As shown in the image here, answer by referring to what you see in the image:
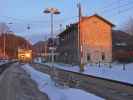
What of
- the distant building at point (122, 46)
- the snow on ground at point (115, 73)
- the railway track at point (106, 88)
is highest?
the distant building at point (122, 46)

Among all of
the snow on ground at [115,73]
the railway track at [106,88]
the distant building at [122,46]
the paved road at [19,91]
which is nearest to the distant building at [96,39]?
the distant building at [122,46]

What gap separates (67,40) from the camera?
4461 inches

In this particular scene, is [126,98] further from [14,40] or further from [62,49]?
[14,40]

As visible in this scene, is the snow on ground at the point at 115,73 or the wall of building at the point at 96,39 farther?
the wall of building at the point at 96,39

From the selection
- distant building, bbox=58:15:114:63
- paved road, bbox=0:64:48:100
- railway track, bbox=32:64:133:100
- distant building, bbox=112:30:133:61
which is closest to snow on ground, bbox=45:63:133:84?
railway track, bbox=32:64:133:100

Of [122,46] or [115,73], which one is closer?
[115,73]

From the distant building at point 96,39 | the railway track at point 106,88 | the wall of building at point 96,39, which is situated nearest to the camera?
the railway track at point 106,88

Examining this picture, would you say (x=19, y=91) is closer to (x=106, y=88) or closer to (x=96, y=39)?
(x=106, y=88)

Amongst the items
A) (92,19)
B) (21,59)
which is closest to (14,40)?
(21,59)

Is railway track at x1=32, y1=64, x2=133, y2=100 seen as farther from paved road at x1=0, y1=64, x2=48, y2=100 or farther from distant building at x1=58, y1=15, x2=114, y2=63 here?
distant building at x1=58, y1=15, x2=114, y2=63

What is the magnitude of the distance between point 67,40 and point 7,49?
Result: 182 feet

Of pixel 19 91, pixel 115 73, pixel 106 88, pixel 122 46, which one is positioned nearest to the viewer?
pixel 19 91

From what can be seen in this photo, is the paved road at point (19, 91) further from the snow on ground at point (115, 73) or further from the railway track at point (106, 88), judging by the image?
the snow on ground at point (115, 73)

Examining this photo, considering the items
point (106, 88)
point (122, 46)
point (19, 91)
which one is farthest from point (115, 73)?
point (122, 46)
